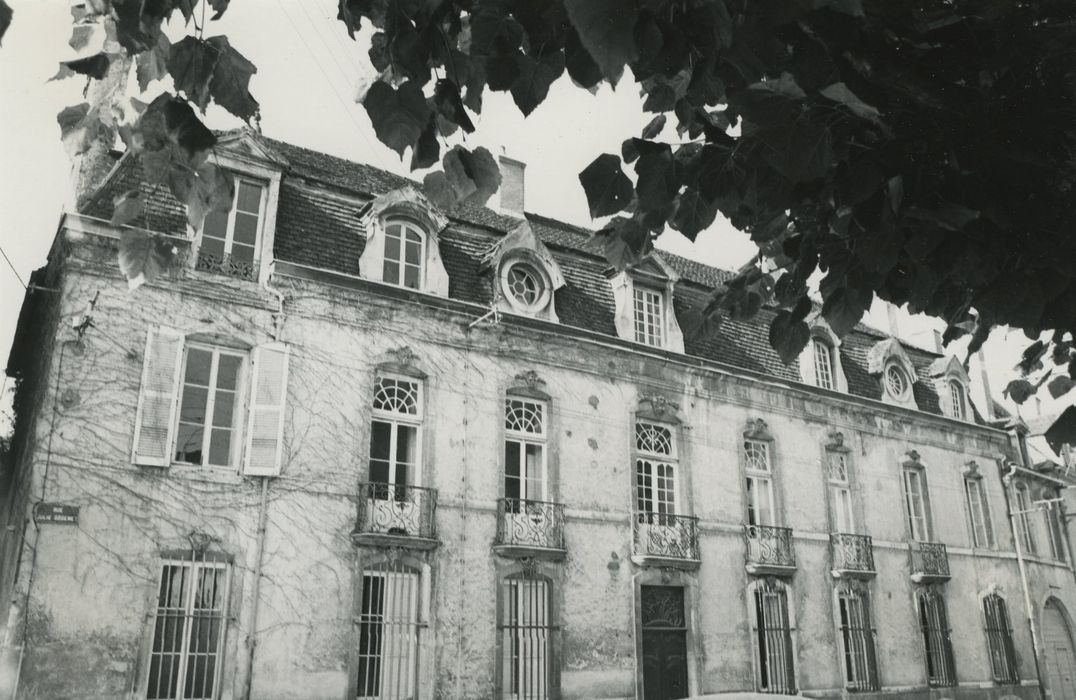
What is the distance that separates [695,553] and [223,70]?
15.3 metres

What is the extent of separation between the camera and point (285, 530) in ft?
43.0

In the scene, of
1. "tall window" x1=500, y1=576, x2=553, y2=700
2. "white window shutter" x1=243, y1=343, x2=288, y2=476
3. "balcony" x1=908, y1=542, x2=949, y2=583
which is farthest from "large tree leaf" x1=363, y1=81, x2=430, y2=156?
"balcony" x1=908, y1=542, x2=949, y2=583

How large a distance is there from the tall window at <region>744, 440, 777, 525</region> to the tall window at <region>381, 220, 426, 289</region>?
28.2 ft

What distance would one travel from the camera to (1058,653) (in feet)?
85.0

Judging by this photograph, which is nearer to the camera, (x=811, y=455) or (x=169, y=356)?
(x=169, y=356)

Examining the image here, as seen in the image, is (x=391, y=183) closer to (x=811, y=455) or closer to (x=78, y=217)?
(x=78, y=217)

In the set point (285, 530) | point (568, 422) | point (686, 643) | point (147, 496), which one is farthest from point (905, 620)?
point (147, 496)

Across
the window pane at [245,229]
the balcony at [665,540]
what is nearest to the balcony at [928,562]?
the balcony at [665,540]

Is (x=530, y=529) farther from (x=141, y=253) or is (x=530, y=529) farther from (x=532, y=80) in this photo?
(x=532, y=80)

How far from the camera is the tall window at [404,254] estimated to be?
15.5m

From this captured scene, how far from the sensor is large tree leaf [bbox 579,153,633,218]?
158 inches

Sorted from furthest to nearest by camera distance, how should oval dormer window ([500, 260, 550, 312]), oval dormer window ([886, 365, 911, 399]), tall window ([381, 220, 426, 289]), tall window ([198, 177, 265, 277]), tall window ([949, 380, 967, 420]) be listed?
tall window ([949, 380, 967, 420]), oval dormer window ([886, 365, 911, 399]), oval dormer window ([500, 260, 550, 312]), tall window ([381, 220, 426, 289]), tall window ([198, 177, 265, 277])

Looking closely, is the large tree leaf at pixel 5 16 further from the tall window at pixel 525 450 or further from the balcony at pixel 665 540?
the balcony at pixel 665 540

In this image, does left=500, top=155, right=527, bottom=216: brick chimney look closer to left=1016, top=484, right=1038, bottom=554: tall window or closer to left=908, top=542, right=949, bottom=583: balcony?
left=908, top=542, right=949, bottom=583: balcony
